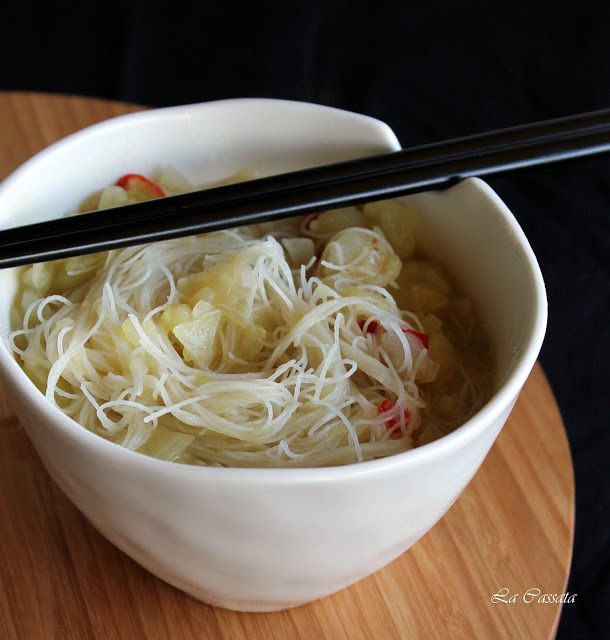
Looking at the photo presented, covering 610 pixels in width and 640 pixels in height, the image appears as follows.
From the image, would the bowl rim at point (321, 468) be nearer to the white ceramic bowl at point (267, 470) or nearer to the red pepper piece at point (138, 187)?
the white ceramic bowl at point (267, 470)

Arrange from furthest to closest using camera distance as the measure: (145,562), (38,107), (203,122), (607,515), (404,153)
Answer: (607,515)
(38,107)
(203,122)
(404,153)
(145,562)

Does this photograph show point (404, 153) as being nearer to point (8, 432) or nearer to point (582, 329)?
point (8, 432)

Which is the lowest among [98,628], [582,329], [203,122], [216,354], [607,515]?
[607,515]

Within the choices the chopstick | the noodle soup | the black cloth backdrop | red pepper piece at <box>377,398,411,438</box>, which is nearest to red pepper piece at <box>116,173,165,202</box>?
the noodle soup

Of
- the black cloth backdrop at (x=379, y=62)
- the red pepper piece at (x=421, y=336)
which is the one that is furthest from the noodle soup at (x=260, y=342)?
the black cloth backdrop at (x=379, y=62)

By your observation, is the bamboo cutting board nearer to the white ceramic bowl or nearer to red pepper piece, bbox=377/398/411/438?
the white ceramic bowl

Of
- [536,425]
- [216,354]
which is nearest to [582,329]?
[536,425]
